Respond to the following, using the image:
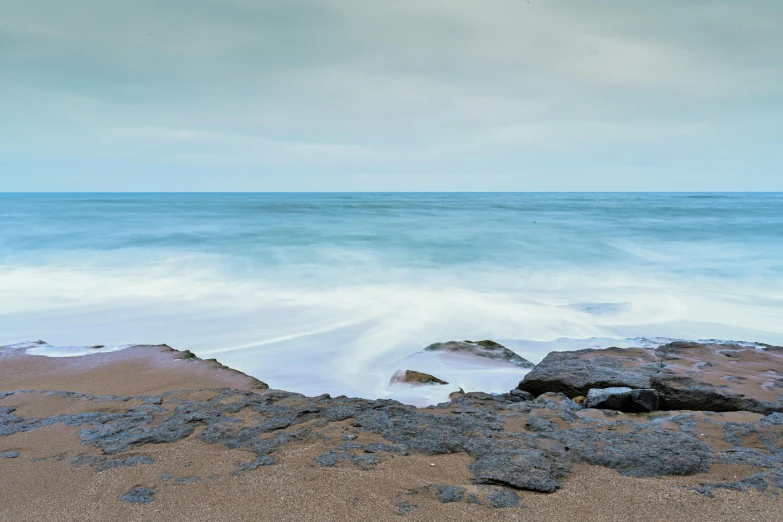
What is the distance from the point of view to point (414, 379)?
4.95m

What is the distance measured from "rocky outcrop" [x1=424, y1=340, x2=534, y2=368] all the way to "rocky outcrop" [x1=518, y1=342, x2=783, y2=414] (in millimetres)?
685

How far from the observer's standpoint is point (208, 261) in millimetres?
13578

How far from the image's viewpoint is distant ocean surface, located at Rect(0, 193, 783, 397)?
673 cm

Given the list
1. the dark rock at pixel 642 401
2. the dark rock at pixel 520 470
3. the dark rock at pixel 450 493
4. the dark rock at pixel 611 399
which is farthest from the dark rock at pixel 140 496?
the dark rock at pixel 642 401

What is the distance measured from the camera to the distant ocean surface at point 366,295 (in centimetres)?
673

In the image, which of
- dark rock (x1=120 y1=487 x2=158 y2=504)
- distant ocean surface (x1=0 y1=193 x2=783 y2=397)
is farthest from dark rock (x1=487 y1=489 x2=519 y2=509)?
distant ocean surface (x1=0 y1=193 x2=783 y2=397)

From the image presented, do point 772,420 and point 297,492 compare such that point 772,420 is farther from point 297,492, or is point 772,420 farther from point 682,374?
point 297,492

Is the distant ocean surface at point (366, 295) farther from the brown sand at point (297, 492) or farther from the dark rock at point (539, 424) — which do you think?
the brown sand at point (297, 492)

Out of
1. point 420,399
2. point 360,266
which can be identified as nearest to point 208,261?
point 360,266

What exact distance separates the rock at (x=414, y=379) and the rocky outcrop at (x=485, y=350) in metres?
0.99

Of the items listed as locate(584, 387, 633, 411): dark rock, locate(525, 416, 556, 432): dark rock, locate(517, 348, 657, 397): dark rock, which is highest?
locate(525, 416, 556, 432): dark rock

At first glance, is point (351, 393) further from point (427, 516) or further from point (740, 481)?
point (740, 481)

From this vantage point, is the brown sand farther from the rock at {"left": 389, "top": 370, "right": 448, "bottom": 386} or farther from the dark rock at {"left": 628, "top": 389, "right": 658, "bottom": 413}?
the rock at {"left": 389, "top": 370, "right": 448, "bottom": 386}

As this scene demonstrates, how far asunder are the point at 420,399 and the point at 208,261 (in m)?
10.4
